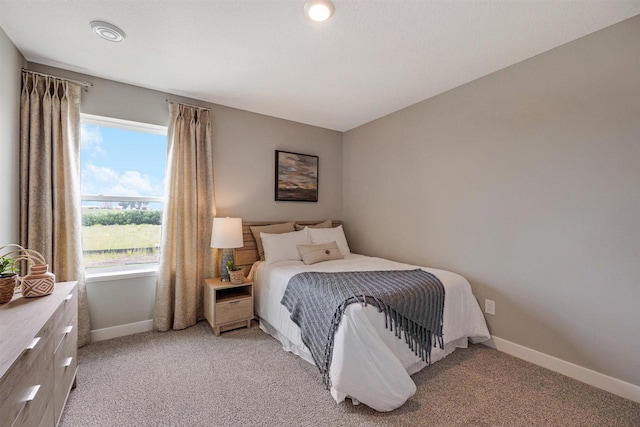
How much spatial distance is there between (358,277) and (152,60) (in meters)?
2.57

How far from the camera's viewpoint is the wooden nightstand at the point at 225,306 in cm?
276

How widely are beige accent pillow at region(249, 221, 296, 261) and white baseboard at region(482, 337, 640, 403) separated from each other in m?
2.44

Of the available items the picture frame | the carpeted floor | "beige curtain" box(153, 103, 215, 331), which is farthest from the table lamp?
the picture frame

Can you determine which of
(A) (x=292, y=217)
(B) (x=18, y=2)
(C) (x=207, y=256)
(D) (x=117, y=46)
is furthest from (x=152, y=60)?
(A) (x=292, y=217)

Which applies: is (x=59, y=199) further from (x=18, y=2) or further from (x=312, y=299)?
(x=312, y=299)

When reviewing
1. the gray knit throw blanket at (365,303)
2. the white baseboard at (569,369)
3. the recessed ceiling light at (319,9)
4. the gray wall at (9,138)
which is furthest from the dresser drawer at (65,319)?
the white baseboard at (569,369)

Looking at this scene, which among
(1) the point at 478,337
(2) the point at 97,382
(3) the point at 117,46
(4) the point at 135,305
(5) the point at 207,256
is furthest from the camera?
(5) the point at 207,256

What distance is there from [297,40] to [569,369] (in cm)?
323

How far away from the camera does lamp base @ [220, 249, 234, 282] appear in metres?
2.94

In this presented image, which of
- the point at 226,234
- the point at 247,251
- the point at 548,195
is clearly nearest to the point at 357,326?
the point at 226,234

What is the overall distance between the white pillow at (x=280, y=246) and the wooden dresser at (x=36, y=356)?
5.58ft

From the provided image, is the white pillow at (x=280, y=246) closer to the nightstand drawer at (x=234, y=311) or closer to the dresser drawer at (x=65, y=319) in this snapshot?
the nightstand drawer at (x=234, y=311)

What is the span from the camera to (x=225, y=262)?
9.73 feet

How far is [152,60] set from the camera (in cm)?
239
